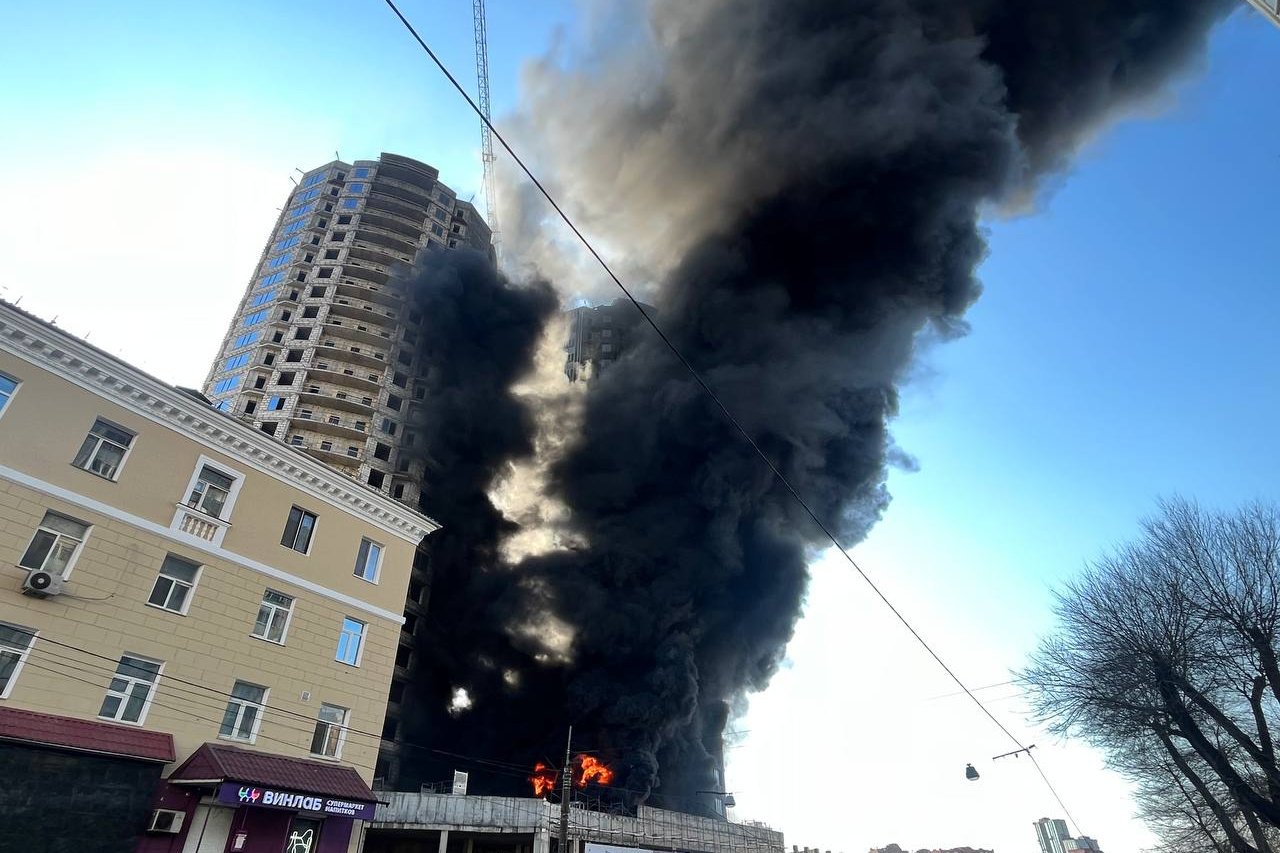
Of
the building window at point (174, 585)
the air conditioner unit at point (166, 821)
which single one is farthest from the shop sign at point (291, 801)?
the building window at point (174, 585)

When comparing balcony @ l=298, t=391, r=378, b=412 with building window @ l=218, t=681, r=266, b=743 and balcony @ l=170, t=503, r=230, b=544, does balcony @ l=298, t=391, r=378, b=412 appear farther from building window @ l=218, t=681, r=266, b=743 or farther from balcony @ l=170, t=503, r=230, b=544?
building window @ l=218, t=681, r=266, b=743

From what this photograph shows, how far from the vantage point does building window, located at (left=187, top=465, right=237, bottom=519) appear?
15.9 m

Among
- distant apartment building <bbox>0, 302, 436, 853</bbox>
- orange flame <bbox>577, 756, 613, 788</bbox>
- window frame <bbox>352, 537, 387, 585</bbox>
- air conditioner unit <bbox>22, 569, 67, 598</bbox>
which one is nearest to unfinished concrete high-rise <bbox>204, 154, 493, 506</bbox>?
orange flame <bbox>577, 756, 613, 788</bbox>

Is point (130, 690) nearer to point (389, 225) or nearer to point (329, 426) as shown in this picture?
point (329, 426)

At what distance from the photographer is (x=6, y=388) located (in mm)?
13484

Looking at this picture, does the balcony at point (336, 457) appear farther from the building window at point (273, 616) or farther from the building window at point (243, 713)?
the building window at point (243, 713)

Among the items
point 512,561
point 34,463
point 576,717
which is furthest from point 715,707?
point 34,463

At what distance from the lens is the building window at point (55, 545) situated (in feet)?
42.9

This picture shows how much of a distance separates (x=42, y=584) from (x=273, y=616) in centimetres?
474

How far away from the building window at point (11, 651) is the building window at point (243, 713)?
3845 mm

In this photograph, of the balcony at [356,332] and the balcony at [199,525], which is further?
the balcony at [356,332]

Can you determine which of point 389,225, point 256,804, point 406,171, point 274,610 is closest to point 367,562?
point 274,610

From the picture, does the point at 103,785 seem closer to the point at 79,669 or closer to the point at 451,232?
the point at 79,669

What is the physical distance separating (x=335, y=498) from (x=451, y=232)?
5523cm
